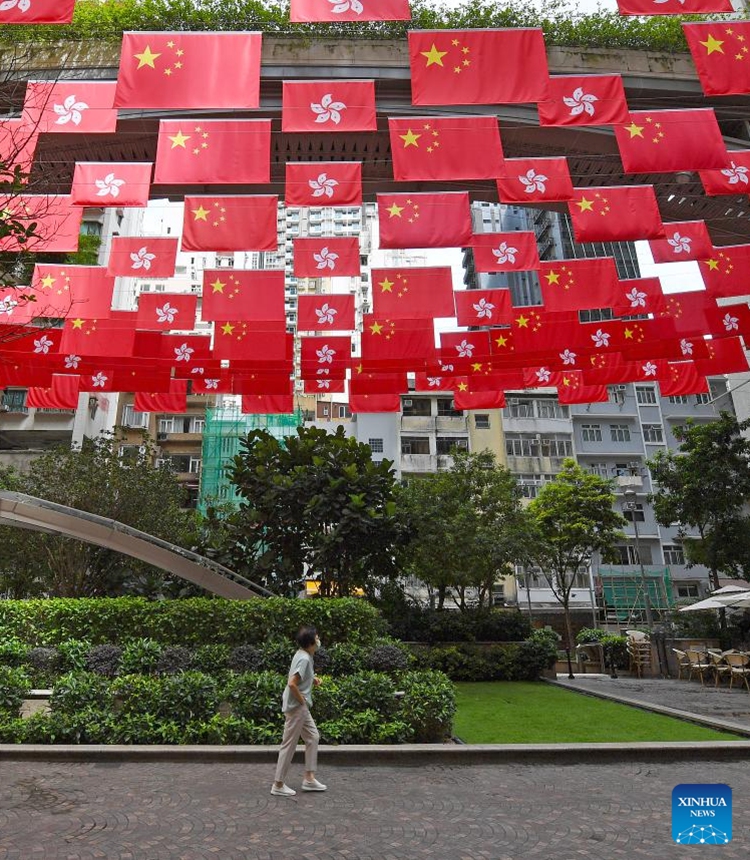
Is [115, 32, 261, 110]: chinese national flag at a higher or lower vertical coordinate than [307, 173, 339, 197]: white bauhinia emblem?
higher

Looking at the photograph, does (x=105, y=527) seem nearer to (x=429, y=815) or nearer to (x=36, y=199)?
(x=36, y=199)

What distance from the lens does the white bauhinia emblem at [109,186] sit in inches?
368

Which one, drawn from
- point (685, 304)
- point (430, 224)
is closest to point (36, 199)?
point (430, 224)

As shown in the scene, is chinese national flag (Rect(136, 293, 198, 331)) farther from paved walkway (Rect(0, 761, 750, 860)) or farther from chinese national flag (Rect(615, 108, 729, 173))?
chinese national flag (Rect(615, 108, 729, 173))

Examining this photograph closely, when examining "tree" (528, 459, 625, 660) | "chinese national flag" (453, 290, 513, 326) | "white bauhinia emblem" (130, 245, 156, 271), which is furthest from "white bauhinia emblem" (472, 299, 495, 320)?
"tree" (528, 459, 625, 660)

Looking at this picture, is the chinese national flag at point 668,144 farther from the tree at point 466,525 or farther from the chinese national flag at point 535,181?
the tree at point 466,525

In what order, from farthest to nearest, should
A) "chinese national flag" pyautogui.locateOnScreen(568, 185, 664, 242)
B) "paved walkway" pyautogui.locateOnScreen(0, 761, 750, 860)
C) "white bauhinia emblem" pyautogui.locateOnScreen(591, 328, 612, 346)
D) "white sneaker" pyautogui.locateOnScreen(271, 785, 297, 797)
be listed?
"white bauhinia emblem" pyautogui.locateOnScreen(591, 328, 612, 346)
"chinese national flag" pyautogui.locateOnScreen(568, 185, 664, 242)
"white sneaker" pyautogui.locateOnScreen(271, 785, 297, 797)
"paved walkway" pyautogui.locateOnScreen(0, 761, 750, 860)

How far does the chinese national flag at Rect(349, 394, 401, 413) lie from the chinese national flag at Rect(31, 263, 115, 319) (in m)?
5.76

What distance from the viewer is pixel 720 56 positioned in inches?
342

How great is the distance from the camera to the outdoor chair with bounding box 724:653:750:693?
15453mm

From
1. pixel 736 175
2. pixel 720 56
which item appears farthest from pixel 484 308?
pixel 720 56

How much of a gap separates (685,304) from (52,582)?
14822mm

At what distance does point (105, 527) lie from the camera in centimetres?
1055

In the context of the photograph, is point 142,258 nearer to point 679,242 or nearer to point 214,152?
point 214,152
